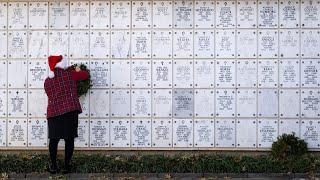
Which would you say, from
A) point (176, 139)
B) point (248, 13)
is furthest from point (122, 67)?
point (248, 13)

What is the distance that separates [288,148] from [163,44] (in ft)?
8.50

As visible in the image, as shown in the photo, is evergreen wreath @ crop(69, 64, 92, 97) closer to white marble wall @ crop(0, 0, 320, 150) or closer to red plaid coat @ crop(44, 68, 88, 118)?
white marble wall @ crop(0, 0, 320, 150)

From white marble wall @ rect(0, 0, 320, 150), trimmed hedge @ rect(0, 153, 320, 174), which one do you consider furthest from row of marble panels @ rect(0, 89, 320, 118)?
trimmed hedge @ rect(0, 153, 320, 174)

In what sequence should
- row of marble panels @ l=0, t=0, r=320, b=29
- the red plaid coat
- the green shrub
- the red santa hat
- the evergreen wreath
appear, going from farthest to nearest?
row of marble panels @ l=0, t=0, r=320, b=29 < the evergreen wreath < the green shrub < the red santa hat < the red plaid coat

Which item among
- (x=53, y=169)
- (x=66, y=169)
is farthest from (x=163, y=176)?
(x=53, y=169)

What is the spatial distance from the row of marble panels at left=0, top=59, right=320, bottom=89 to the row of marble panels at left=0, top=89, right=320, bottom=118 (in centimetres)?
10

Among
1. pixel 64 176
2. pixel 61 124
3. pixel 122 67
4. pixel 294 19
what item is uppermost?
pixel 294 19

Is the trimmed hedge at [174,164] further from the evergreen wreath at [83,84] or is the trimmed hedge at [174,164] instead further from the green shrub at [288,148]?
the evergreen wreath at [83,84]

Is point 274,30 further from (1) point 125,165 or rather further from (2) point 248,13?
(1) point 125,165

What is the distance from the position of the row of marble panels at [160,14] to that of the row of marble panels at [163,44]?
12cm

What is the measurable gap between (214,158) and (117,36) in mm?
2524

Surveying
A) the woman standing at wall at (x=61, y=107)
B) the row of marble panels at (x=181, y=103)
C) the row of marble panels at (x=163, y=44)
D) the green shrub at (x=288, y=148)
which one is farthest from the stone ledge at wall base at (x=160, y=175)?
the row of marble panels at (x=163, y=44)

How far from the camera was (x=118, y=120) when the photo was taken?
11297 mm

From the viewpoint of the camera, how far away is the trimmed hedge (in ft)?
34.5
